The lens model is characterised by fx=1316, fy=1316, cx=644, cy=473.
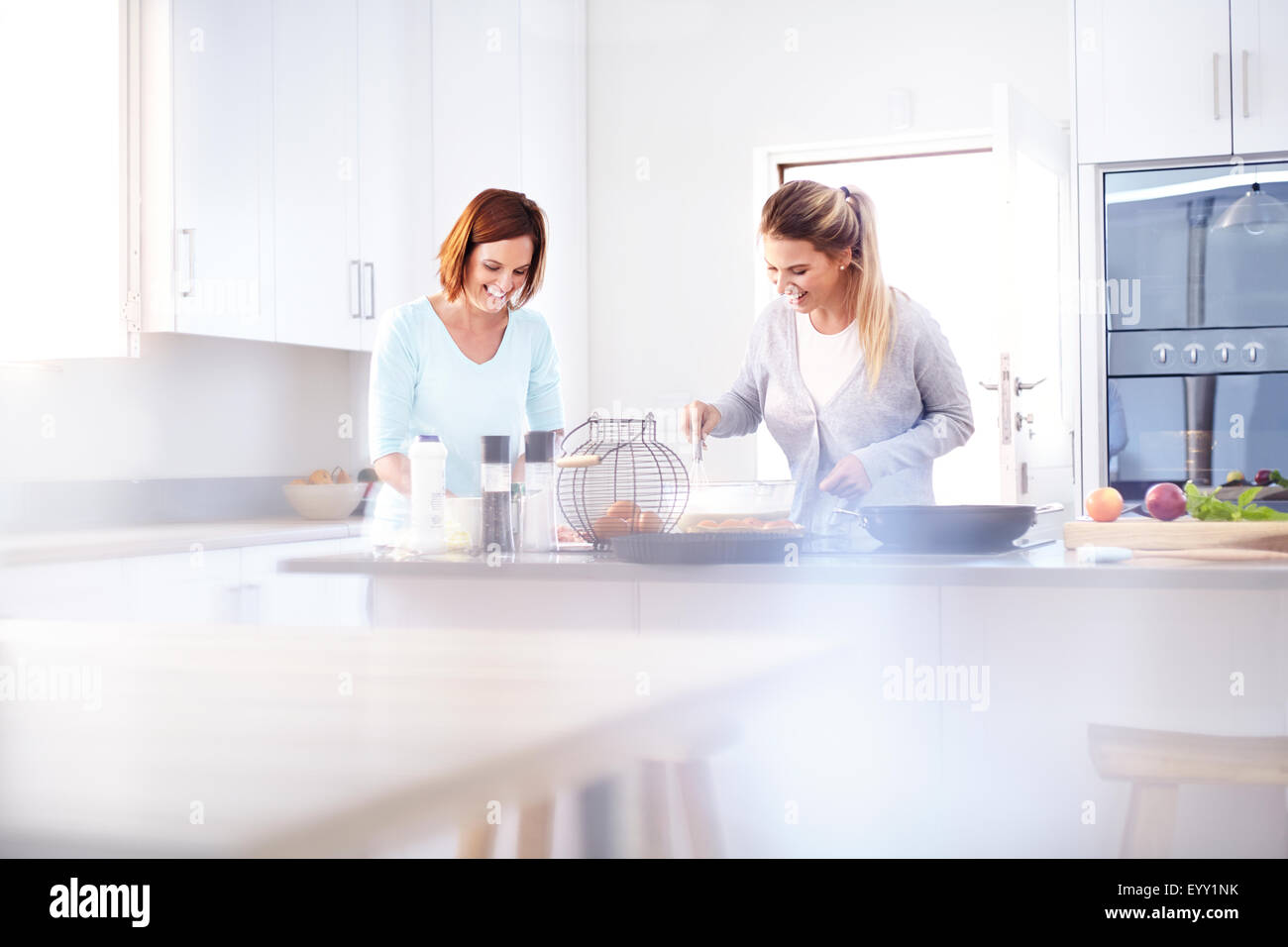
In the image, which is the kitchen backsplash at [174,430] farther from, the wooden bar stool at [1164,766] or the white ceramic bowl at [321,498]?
the wooden bar stool at [1164,766]

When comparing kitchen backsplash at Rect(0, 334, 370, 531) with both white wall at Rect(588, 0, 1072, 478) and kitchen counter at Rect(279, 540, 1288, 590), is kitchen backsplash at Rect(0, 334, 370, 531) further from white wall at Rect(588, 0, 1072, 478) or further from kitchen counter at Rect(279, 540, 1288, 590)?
kitchen counter at Rect(279, 540, 1288, 590)

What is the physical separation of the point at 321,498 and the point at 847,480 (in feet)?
6.42

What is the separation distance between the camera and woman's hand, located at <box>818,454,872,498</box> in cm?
191

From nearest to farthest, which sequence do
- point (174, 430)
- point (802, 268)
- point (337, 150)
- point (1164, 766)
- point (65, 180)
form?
1. point (1164, 766)
2. point (802, 268)
3. point (65, 180)
4. point (174, 430)
5. point (337, 150)

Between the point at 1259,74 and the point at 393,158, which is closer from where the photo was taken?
the point at 1259,74

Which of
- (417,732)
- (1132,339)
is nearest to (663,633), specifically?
(417,732)

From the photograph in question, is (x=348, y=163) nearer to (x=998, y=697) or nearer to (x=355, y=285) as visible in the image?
(x=355, y=285)

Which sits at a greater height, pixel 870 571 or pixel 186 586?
pixel 870 571

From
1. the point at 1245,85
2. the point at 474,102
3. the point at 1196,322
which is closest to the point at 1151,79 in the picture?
the point at 1245,85

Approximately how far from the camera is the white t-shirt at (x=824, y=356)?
2.30 meters

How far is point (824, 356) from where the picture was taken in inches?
91.7

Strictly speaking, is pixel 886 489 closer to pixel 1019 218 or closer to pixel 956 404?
pixel 956 404

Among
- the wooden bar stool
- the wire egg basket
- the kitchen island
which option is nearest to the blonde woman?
the wire egg basket

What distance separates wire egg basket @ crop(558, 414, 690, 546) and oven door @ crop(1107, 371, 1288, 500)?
6.50 ft
